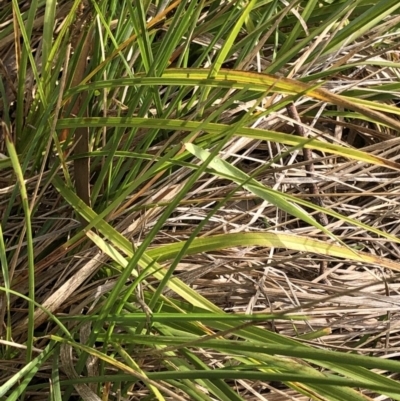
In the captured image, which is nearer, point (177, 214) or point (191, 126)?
point (191, 126)

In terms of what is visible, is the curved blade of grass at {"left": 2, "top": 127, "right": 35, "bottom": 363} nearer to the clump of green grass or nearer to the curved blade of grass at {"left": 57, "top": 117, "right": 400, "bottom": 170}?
the clump of green grass

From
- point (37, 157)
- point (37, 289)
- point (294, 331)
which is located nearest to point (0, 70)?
point (37, 157)

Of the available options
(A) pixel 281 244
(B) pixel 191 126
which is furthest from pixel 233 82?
(A) pixel 281 244

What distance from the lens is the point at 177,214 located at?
→ 0.86 m

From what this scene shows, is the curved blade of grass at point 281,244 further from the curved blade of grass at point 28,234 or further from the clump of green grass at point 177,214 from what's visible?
the curved blade of grass at point 28,234

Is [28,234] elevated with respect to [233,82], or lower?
lower

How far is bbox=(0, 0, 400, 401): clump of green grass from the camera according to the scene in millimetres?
658

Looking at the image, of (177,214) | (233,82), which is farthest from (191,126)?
(177,214)

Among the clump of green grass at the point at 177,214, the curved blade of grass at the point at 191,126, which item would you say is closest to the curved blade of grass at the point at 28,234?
the clump of green grass at the point at 177,214

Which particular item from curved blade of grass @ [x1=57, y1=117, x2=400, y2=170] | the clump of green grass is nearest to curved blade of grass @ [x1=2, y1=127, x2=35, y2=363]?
the clump of green grass

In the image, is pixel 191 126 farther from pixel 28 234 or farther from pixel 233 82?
pixel 28 234

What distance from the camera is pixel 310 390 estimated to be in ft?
2.11

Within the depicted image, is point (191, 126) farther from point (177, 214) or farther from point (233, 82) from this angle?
point (177, 214)

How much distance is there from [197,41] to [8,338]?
0.50m
